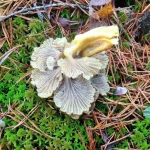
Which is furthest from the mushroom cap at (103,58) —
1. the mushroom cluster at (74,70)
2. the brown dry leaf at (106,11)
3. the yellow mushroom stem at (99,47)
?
the brown dry leaf at (106,11)

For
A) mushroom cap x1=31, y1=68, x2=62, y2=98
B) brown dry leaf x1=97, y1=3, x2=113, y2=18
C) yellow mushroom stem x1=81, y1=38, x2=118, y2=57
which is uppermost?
brown dry leaf x1=97, y1=3, x2=113, y2=18

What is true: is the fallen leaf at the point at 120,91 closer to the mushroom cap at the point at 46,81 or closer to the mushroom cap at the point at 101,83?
the mushroom cap at the point at 101,83

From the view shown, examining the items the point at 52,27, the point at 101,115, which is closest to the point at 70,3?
the point at 52,27

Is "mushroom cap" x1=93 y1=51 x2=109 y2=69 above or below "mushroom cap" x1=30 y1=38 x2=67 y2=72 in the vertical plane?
below

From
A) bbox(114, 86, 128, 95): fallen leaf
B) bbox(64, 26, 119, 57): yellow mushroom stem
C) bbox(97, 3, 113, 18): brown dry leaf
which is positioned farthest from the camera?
bbox(97, 3, 113, 18): brown dry leaf

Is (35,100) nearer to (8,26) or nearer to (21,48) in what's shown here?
(21,48)

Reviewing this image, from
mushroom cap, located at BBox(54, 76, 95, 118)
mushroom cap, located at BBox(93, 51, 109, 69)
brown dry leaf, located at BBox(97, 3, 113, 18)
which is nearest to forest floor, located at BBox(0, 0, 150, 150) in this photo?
brown dry leaf, located at BBox(97, 3, 113, 18)

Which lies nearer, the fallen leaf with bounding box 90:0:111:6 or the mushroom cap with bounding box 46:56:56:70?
the mushroom cap with bounding box 46:56:56:70

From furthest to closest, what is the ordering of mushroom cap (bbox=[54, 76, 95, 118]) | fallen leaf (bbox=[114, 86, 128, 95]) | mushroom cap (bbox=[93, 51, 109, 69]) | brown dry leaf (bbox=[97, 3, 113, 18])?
brown dry leaf (bbox=[97, 3, 113, 18]) < fallen leaf (bbox=[114, 86, 128, 95]) < mushroom cap (bbox=[93, 51, 109, 69]) < mushroom cap (bbox=[54, 76, 95, 118])

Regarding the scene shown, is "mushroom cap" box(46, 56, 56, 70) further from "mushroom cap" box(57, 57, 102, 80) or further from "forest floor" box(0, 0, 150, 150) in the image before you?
"forest floor" box(0, 0, 150, 150)
